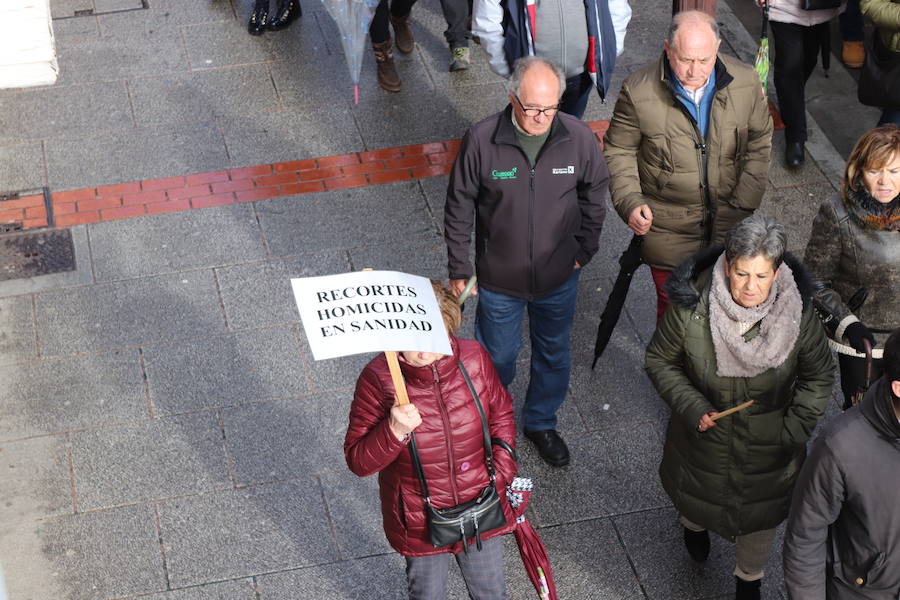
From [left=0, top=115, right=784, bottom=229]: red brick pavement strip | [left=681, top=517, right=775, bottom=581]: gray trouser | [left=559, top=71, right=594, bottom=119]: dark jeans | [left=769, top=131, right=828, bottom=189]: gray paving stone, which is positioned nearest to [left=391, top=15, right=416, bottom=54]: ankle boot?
[left=0, top=115, right=784, bottom=229]: red brick pavement strip

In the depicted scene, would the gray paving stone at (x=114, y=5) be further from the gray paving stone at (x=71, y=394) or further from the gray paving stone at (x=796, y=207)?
the gray paving stone at (x=796, y=207)

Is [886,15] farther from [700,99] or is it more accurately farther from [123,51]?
[123,51]

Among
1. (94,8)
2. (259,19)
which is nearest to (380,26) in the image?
(259,19)

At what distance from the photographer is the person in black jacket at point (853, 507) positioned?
3887mm

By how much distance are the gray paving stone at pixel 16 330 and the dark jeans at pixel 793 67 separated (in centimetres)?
484

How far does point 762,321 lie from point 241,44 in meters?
5.83

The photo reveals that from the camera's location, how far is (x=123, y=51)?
30.5ft

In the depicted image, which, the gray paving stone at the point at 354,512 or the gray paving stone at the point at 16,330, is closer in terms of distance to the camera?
the gray paving stone at the point at 354,512

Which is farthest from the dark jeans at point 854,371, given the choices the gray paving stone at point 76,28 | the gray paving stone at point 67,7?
the gray paving stone at point 67,7

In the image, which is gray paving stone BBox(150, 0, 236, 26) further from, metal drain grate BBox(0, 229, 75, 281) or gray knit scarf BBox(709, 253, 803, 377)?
gray knit scarf BBox(709, 253, 803, 377)

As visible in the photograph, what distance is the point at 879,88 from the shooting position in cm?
734

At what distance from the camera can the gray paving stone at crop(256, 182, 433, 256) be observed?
757 cm

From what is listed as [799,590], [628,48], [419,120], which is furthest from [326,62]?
[799,590]

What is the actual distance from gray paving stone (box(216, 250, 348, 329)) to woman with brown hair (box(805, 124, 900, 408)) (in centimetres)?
293
